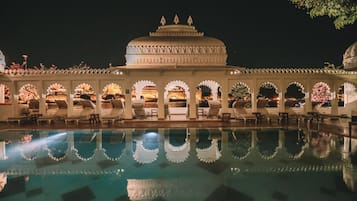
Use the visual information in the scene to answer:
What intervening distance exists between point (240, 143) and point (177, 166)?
3.72 meters

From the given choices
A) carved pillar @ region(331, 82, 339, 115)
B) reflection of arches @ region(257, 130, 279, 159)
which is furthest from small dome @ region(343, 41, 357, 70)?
reflection of arches @ region(257, 130, 279, 159)

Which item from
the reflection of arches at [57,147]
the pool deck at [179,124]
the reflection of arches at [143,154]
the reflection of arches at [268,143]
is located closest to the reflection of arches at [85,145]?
the reflection of arches at [57,147]

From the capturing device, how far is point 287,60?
3841 cm

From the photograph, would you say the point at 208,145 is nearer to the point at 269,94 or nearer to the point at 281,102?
the point at 281,102

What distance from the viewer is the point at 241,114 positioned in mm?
18375

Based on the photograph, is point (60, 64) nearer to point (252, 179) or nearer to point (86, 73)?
point (86, 73)

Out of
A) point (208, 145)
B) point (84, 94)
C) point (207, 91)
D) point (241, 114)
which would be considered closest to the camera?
point (208, 145)

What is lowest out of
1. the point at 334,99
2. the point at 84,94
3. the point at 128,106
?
the point at 128,106

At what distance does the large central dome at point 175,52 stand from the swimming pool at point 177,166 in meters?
5.79

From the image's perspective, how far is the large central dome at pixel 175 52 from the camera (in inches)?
737

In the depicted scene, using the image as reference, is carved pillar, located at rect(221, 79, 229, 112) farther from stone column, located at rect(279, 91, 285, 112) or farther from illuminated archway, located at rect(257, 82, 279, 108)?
illuminated archway, located at rect(257, 82, 279, 108)

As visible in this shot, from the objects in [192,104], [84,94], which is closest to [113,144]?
[192,104]

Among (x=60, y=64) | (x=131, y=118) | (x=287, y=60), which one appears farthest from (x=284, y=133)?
(x=60, y=64)

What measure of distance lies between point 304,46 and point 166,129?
2827cm
